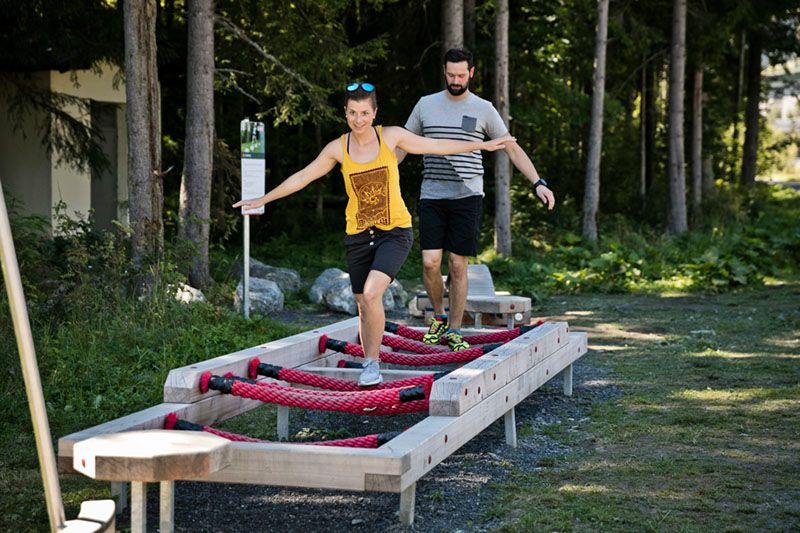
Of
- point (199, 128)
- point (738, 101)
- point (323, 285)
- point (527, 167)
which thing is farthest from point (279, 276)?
point (738, 101)

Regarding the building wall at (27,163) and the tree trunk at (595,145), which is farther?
the tree trunk at (595,145)

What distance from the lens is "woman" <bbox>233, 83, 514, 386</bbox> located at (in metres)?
6.80

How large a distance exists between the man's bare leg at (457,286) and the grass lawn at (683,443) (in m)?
1.32

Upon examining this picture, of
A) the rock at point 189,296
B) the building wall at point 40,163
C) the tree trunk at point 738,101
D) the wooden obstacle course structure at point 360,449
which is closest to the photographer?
the wooden obstacle course structure at point 360,449

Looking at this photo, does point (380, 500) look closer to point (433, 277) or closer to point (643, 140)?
point (433, 277)

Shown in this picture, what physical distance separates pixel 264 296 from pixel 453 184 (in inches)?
262

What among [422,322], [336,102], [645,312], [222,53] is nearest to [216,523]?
[422,322]

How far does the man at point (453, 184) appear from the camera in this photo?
26.7 feet

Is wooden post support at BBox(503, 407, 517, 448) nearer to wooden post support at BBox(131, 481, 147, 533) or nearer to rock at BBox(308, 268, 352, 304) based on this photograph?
wooden post support at BBox(131, 481, 147, 533)

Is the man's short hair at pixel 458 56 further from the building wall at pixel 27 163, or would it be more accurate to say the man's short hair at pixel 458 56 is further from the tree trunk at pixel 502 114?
the tree trunk at pixel 502 114

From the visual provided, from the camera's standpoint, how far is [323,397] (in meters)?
6.09

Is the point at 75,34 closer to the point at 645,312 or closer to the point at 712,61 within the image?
→ the point at 645,312

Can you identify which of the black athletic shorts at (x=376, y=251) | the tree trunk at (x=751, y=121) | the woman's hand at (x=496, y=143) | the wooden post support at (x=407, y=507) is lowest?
the wooden post support at (x=407, y=507)

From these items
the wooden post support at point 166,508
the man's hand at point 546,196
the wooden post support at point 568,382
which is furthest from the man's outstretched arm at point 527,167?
the wooden post support at point 166,508
